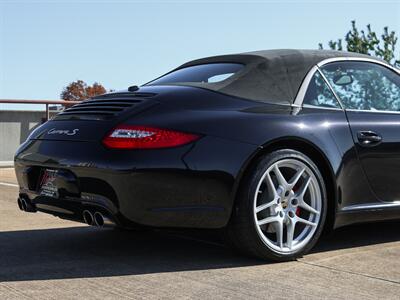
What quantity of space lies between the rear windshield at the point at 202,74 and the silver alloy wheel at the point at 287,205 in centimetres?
76

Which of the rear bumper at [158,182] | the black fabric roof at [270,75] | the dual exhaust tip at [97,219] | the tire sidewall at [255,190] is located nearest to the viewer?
the rear bumper at [158,182]

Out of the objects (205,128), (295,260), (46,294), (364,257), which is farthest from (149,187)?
(364,257)

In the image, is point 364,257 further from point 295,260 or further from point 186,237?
point 186,237

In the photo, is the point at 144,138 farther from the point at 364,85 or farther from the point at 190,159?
the point at 364,85

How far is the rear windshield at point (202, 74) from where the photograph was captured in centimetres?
437

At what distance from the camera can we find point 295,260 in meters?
4.10

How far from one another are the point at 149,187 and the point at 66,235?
67.1 inches

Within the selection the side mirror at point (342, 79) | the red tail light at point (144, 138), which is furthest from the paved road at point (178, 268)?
the side mirror at point (342, 79)

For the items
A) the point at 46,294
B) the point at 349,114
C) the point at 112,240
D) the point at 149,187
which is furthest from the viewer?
the point at 112,240

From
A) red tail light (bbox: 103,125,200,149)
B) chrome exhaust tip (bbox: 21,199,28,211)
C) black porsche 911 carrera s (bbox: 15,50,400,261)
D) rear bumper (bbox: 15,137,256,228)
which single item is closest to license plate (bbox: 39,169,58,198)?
black porsche 911 carrera s (bbox: 15,50,400,261)

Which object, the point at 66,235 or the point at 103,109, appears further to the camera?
the point at 66,235

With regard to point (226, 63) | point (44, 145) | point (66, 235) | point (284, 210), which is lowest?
point (66, 235)

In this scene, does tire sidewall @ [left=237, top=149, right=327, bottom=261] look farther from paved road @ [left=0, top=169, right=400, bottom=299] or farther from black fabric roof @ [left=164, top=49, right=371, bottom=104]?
black fabric roof @ [left=164, top=49, right=371, bottom=104]

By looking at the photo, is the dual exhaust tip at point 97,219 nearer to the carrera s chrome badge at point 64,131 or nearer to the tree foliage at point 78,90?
the carrera s chrome badge at point 64,131
